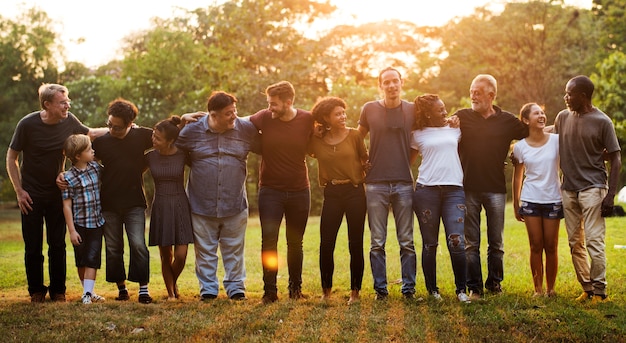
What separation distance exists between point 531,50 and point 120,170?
104 feet

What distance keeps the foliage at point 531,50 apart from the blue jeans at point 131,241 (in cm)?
2996

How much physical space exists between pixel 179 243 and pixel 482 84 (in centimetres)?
355

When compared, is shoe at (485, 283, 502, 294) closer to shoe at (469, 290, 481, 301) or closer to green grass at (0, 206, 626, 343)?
green grass at (0, 206, 626, 343)

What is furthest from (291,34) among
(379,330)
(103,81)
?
(379,330)

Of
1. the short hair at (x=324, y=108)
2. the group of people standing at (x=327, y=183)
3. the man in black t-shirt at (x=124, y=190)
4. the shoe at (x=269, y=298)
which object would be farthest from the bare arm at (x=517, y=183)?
the man in black t-shirt at (x=124, y=190)

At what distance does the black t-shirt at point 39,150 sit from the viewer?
7.64 metres

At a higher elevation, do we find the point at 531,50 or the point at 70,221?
the point at 531,50

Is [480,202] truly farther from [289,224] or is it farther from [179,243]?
Result: [179,243]

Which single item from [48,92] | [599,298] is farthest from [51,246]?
[599,298]

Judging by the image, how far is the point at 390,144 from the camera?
7.28 metres

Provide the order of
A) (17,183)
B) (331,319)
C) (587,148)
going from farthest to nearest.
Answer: (17,183)
(587,148)
(331,319)

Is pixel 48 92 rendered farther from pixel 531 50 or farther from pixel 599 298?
pixel 531 50

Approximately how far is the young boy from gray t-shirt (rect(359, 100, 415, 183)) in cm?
286

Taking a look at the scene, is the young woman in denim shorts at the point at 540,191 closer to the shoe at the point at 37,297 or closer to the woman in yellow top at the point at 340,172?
the woman in yellow top at the point at 340,172
